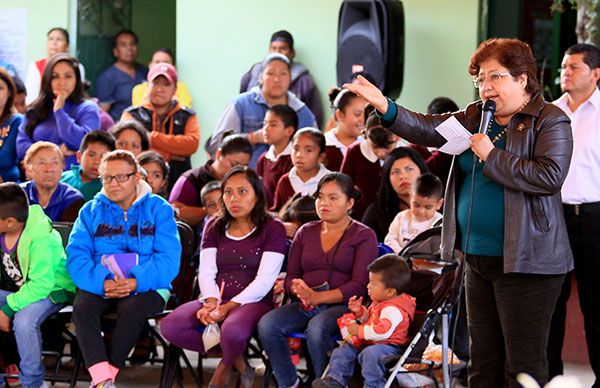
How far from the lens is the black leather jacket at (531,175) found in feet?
13.2

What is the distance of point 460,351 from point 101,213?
1.91m

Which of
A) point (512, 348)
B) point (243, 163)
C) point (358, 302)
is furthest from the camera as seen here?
point (243, 163)

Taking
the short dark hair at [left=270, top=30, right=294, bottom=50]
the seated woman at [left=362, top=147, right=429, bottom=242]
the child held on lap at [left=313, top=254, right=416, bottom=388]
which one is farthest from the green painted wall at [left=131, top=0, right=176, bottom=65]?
Answer: the child held on lap at [left=313, top=254, right=416, bottom=388]

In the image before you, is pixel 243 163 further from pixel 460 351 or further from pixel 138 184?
pixel 460 351

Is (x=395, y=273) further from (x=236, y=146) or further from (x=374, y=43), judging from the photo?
(x=374, y=43)

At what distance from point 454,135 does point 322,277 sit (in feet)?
6.12

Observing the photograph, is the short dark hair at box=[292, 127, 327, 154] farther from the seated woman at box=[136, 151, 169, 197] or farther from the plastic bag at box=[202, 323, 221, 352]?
the plastic bag at box=[202, 323, 221, 352]

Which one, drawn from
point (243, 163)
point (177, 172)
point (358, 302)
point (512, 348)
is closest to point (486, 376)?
point (512, 348)

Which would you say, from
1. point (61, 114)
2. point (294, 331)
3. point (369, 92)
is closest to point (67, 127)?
point (61, 114)

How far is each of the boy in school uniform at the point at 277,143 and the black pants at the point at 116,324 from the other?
1567 mm

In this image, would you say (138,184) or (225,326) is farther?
(138,184)

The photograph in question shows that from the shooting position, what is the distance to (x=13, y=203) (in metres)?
5.98

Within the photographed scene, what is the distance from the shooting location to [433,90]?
28.2ft

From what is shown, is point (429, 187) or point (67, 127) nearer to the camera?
point (429, 187)
